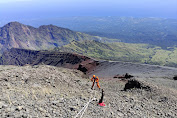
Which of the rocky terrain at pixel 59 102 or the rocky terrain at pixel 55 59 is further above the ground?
the rocky terrain at pixel 59 102

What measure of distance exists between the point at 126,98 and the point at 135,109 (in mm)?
2827

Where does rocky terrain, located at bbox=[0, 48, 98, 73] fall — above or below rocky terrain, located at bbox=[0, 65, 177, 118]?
below

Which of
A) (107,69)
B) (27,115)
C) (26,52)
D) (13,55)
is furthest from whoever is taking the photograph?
(13,55)

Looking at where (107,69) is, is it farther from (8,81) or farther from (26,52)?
(26,52)

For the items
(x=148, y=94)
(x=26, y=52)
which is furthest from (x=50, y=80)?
(x=26, y=52)

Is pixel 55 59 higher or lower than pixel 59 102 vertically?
lower

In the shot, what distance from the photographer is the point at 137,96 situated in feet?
61.6

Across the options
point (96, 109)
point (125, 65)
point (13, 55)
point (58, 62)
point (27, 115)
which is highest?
point (27, 115)

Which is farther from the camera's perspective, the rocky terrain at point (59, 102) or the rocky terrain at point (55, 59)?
the rocky terrain at point (55, 59)

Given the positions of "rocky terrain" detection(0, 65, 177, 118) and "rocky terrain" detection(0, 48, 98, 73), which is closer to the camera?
"rocky terrain" detection(0, 65, 177, 118)

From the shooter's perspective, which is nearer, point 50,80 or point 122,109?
point 122,109

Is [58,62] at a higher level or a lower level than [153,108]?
lower

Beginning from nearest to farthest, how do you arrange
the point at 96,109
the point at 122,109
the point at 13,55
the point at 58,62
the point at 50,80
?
1. the point at 96,109
2. the point at 122,109
3. the point at 50,80
4. the point at 58,62
5. the point at 13,55

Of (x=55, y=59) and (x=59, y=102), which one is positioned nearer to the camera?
(x=59, y=102)
